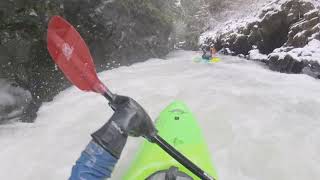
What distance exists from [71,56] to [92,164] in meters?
0.68

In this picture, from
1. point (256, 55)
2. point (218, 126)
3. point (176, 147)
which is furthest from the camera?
point (256, 55)

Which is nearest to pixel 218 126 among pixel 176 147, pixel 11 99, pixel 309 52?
pixel 176 147

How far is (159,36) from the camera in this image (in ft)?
36.4

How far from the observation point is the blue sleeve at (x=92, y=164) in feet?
5.19

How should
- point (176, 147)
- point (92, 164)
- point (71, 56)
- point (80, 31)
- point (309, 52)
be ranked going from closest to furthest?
point (92, 164) → point (71, 56) → point (176, 147) → point (80, 31) → point (309, 52)

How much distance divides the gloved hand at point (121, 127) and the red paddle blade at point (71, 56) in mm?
291

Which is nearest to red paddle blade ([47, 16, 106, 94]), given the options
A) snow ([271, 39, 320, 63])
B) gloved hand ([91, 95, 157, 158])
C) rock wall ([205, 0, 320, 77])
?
gloved hand ([91, 95, 157, 158])

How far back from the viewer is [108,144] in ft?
5.27

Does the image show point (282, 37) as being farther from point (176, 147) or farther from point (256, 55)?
point (176, 147)

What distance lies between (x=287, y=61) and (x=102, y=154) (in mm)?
9216

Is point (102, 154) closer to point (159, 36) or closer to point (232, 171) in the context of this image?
point (232, 171)

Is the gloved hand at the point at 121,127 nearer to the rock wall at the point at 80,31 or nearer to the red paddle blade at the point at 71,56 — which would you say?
the red paddle blade at the point at 71,56

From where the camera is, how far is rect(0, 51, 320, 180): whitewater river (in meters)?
3.94

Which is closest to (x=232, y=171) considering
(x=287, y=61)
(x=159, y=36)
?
(x=287, y=61)
